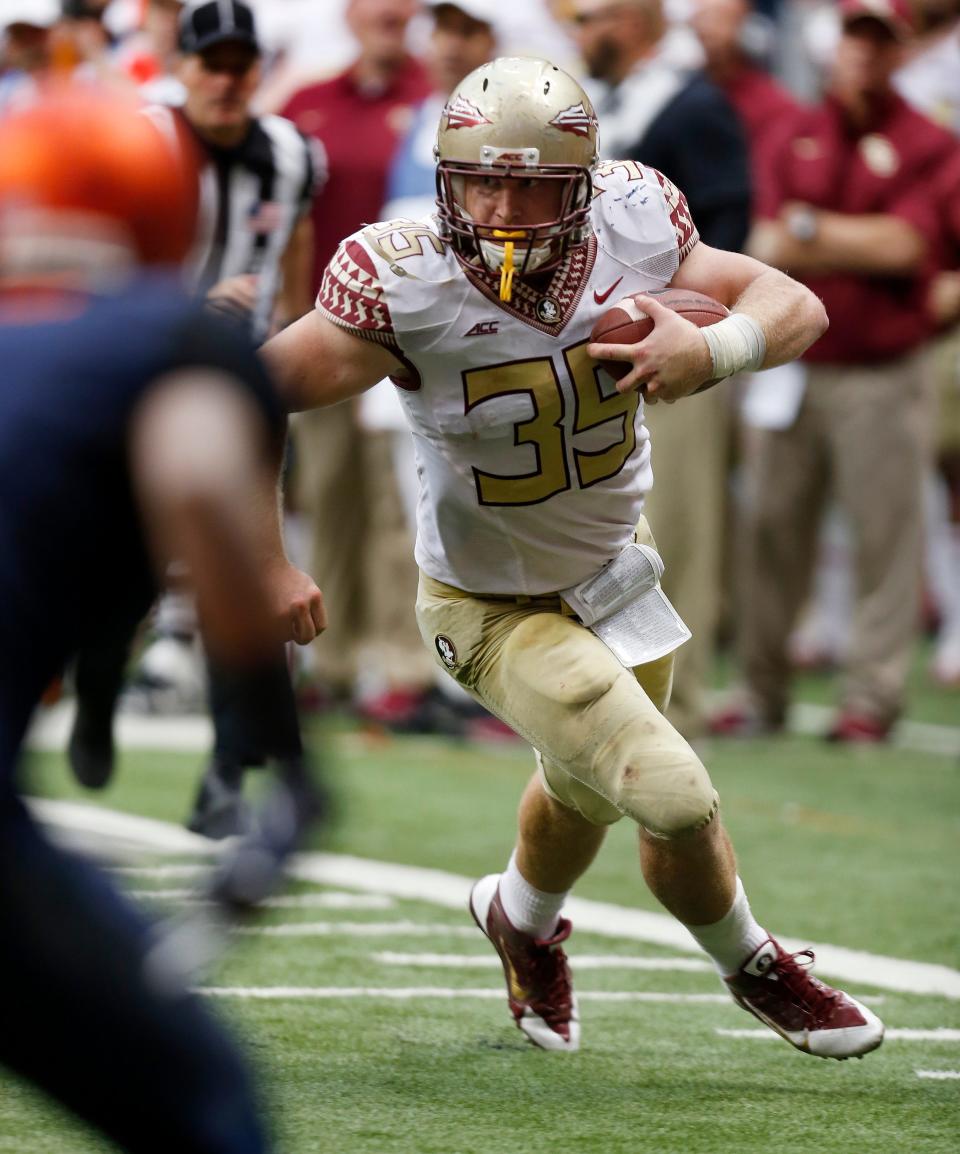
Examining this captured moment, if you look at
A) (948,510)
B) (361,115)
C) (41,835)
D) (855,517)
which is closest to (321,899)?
(41,835)

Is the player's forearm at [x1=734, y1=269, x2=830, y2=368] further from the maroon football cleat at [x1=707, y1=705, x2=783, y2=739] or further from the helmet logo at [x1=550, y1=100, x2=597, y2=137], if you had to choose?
the maroon football cleat at [x1=707, y1=705, x2=783, y2=739]

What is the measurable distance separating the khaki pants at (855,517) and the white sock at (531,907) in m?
4.04

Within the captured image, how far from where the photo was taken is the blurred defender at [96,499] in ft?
7.48

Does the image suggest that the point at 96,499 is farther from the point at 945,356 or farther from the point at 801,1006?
the point at 945,356

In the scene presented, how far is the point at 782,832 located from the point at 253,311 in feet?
7.16

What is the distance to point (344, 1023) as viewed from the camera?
13.7ft

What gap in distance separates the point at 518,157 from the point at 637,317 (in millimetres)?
342

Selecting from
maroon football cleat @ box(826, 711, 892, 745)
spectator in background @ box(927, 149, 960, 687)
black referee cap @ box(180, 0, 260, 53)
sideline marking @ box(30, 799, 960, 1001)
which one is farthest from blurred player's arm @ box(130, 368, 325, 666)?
spectator in background @ box(927, 149, 960, 687)

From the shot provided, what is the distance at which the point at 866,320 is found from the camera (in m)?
7.92

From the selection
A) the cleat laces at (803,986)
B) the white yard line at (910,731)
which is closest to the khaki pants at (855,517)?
the white yard line at (910,731)

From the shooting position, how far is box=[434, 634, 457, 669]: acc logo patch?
4.08 meters

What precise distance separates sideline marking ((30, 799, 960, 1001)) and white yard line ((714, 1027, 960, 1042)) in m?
0.30

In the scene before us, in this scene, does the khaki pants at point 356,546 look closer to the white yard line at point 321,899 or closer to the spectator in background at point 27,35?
the spectator in background at point 27,35

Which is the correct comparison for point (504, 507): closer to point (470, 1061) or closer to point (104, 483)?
point (470, 1061)
